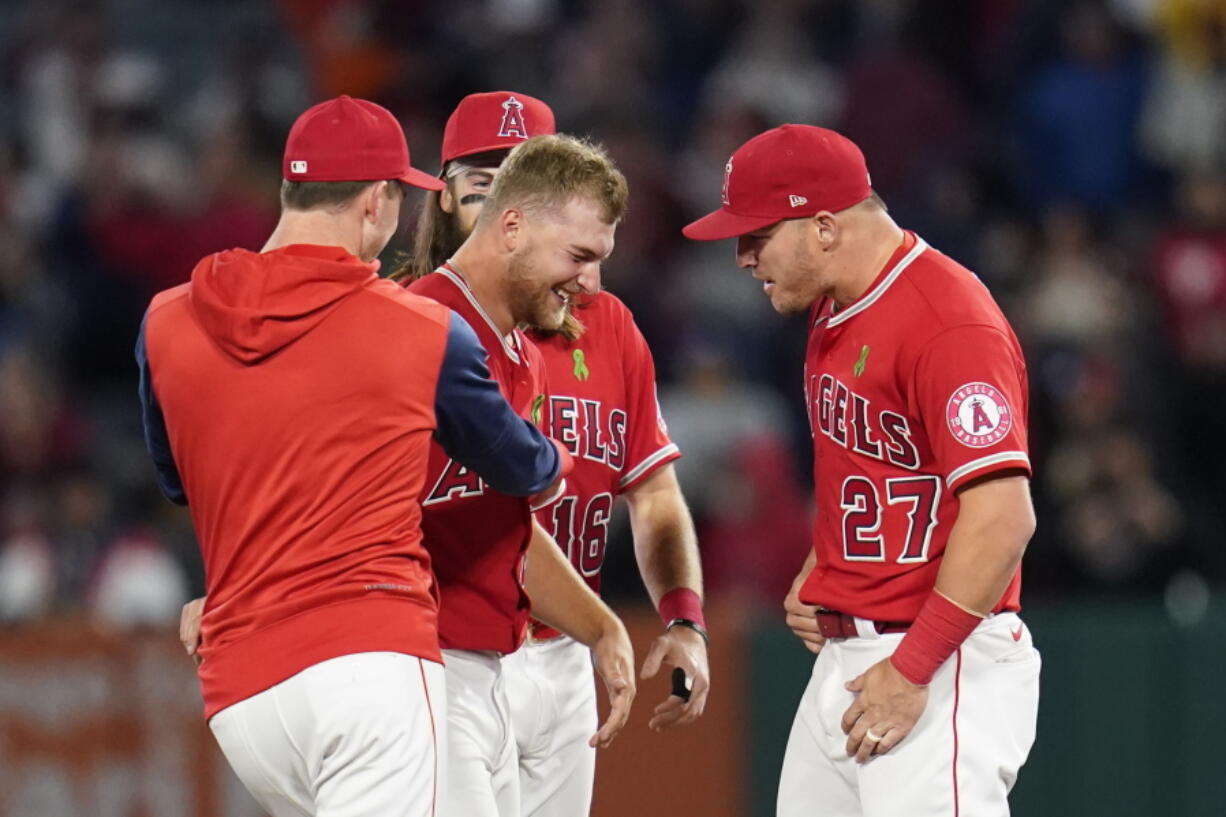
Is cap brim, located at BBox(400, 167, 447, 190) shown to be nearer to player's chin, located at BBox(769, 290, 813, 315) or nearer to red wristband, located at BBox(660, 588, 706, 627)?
player's chin, located at BBox(769, 290, 813, 315)

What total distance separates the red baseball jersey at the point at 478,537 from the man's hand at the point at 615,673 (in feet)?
0.71

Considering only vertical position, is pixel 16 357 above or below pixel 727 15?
below

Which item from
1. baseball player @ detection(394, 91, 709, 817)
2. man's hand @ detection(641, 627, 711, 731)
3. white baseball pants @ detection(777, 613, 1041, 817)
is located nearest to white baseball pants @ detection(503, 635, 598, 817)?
baseball player @ detection(394, 91, 709, 817)

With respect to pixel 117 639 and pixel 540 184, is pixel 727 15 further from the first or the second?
pixel 540 184

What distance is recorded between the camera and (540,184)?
4094 millimetres

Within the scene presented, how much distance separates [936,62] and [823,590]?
24.1ft

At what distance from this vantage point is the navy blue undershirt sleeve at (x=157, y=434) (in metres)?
3.90

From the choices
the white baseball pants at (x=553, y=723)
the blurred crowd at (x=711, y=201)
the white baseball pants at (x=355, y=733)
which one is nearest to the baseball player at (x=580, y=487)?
the white baseball pants at (x=553, y=723)

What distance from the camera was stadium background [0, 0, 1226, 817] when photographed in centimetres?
753

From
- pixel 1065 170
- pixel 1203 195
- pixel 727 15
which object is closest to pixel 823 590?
pixel 1203 195

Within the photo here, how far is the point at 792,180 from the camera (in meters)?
4.20

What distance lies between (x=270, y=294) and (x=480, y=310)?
595 mm

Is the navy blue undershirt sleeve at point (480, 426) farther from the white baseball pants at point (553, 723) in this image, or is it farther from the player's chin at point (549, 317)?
the white baseball pants at point (553, 723)

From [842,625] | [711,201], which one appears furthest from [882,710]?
[711,201]
